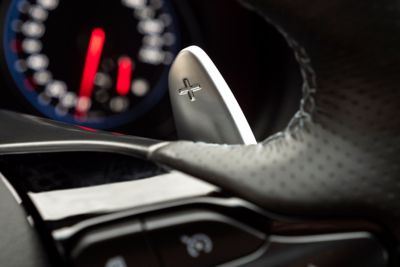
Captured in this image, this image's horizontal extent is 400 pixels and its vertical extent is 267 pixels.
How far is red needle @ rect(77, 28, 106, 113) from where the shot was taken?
7.74 feet

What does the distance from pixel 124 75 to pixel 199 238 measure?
2169 mm

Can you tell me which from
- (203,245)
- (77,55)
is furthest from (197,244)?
Answer: (77,55)

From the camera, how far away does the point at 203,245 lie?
0.95ft

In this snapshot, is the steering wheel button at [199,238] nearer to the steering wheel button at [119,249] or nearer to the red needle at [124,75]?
the steering wheel button at [119,249]

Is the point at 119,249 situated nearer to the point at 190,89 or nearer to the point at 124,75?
the point at 190,89

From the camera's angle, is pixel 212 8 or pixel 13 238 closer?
pixel 13 238

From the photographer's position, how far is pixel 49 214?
0.30 meters

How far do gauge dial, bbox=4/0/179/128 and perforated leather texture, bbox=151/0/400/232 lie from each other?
2112 millimetres

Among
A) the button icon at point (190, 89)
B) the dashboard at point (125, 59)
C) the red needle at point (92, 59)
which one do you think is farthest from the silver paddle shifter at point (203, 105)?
the red needle at point (92, 59)

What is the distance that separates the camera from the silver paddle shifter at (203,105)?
353 millimetres

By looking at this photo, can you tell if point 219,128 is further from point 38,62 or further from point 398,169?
point 38,62

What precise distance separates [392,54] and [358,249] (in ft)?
0.25

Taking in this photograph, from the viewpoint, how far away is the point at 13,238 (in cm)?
30

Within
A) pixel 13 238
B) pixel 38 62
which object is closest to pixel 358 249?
pixel 13 238
